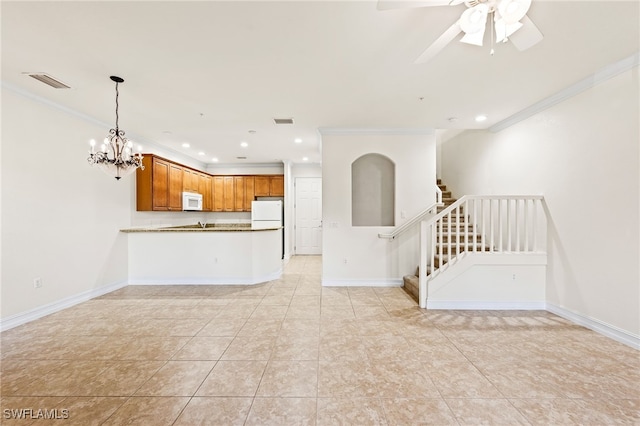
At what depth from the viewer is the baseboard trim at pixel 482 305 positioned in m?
3.46

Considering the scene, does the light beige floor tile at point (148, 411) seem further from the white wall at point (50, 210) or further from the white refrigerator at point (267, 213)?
the white refrigerator at point (267, 213)

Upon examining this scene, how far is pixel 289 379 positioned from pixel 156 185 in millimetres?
4534

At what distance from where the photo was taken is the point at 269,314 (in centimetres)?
333

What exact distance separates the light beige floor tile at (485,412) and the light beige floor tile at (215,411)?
1.37 meters

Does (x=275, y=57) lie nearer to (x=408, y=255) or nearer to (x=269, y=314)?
(x=269, y=314)

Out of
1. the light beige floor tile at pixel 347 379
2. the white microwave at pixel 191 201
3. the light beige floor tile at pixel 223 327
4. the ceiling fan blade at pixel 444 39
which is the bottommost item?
the light beige floor tile at pixel 223 327

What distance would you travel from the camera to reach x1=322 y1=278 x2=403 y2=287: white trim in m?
4.51

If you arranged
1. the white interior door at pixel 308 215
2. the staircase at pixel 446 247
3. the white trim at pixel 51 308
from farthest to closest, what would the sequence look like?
the white interior door at pixel 308 215
the staircase at pixel 446 247
the white trim at pixel 51 308

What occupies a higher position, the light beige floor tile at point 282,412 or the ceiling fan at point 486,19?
the ceiling fan at point 486,19

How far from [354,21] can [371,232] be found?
10.6 feet

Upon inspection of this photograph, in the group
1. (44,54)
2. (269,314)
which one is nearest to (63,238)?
(44,54)

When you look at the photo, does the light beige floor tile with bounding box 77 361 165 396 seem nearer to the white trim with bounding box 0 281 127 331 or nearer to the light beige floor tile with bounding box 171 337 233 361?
the light beige floor tile with bounding box 171 337 233 361

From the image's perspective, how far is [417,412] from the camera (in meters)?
1.68

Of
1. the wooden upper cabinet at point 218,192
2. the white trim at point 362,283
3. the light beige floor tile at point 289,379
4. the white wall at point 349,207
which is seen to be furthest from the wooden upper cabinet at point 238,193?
the light beige floor tile at point 289,379
